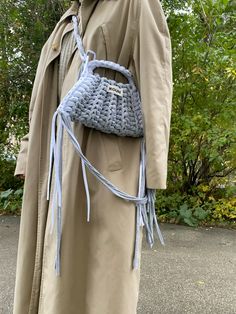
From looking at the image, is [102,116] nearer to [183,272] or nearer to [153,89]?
[153,89]

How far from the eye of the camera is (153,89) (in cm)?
161

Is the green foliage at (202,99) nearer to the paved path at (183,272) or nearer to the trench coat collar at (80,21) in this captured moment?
the paved path at (183,272)

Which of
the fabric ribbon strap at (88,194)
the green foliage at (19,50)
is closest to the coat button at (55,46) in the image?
the fabric ribbon strap at (88,194)

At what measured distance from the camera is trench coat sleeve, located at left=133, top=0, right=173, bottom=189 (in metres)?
1.60

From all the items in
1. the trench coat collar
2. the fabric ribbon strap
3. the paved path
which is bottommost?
the paved path

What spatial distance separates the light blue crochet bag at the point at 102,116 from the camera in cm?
158

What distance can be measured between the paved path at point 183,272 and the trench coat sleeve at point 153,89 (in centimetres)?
149

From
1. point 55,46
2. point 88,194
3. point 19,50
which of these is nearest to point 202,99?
point 19,50

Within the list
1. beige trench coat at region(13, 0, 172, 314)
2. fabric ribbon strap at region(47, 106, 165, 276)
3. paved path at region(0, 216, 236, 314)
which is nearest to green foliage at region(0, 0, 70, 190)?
paved path at region(0, 216, 236, 314)

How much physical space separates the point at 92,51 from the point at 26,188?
2.27 ft

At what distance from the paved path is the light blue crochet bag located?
Result: 4.37 ft

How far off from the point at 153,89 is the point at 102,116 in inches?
9.2

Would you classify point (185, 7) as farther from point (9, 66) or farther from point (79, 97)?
point (79, 97)

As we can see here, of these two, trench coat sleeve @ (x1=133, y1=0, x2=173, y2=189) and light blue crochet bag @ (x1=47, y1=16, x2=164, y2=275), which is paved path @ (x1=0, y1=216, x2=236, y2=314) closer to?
light blue crochet bag @ (x1=47, y1=16, x2=164, y2=275)
